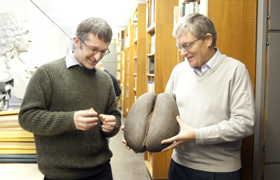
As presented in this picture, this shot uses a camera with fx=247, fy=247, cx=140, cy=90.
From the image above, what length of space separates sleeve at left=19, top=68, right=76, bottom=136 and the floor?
0.26m

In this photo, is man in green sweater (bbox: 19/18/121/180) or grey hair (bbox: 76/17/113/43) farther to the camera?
grey hair (bbox: 76/17/113/43)

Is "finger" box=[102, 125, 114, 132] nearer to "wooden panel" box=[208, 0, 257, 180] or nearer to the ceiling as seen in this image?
"wooden panel" box=[208, 0, 257, 180]

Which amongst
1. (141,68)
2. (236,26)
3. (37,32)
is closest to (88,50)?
(236,26)

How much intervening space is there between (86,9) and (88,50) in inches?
250

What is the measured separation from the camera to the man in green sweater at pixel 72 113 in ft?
3.51

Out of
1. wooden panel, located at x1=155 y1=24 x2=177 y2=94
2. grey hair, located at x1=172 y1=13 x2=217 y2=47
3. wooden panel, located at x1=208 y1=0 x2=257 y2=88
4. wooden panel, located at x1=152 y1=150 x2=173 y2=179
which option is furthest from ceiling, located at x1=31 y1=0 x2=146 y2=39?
grey hair, located at x1=172 y1=13 x2=217 y2=47

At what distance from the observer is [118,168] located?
3516mm

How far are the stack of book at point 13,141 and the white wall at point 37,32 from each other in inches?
129

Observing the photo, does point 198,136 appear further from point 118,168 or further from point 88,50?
point 118,168

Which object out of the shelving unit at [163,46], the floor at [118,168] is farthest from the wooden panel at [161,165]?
the floor at [118,168]

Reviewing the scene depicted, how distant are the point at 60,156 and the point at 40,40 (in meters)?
6.12

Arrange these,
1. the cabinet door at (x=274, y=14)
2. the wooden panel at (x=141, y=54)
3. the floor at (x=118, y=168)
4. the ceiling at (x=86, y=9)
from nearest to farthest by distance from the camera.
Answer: the floor at (x=118, y=168) < the cabinet door at (x=274, y=14) < the wooden panel at (x=141, y=54) < the ceiling at (x=86, y=9)

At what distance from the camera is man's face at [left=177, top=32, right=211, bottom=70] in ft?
4.20

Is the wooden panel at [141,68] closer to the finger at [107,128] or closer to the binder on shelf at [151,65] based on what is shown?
the binder on shelf at [151,65]
